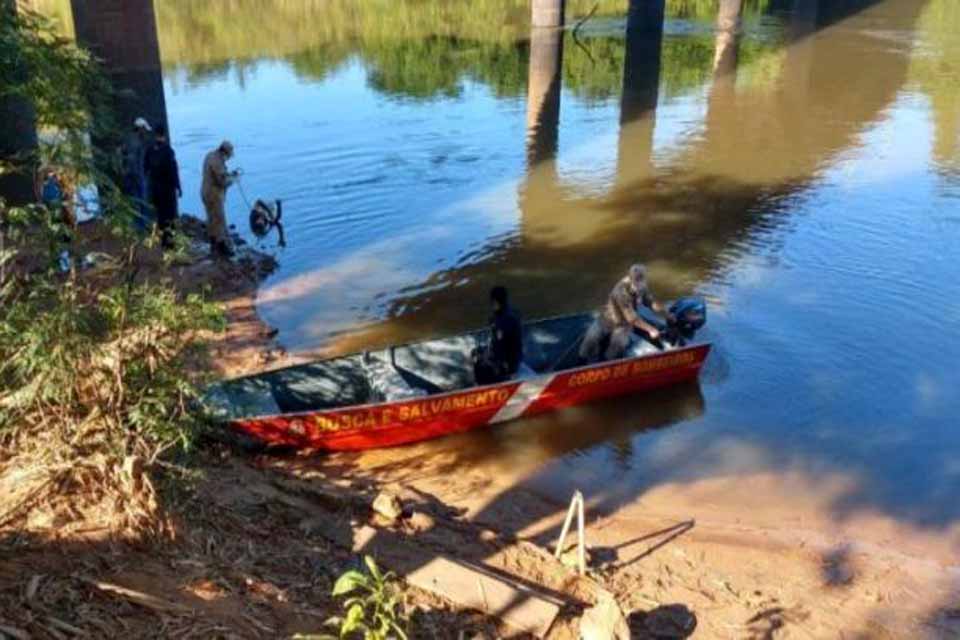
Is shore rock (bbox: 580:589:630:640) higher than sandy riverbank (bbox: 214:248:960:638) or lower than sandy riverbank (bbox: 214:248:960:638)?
higher

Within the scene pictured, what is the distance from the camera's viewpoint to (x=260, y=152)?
874 inches

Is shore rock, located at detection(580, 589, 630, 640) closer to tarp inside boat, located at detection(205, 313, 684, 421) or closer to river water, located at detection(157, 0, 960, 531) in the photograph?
river water, located at detection(157, 0, 960, 531)

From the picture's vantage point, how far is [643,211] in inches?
742

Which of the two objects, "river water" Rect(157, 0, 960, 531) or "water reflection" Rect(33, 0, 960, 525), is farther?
"water reflection" Rect(33, 0, 960, 525)

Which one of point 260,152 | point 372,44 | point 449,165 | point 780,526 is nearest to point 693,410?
point 780,526

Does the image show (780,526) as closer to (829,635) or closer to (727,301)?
(829,635)

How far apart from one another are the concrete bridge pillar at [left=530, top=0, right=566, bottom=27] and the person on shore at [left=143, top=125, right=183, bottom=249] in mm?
25618

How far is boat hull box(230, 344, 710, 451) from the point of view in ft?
29.8

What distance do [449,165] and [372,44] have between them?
1652 cm

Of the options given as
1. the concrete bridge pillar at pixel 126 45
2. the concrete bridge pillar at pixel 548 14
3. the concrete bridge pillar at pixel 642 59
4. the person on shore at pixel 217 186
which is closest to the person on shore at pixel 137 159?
the person on shore at pixel 217 186

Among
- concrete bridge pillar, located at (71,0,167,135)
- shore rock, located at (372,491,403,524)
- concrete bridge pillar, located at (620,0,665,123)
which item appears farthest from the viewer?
concrete bridge pillar, located at (620,0,665,123)

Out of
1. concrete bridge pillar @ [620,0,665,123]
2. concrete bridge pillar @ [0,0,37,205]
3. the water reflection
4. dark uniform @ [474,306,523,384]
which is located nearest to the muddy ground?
the water reflection

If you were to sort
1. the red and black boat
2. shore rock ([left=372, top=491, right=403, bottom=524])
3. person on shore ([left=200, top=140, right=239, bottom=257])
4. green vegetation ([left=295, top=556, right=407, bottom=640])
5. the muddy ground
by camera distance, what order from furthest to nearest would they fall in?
person on shore ([left=200, top=140, right=239, bottom=257]), the red and black boat, shore rock ([left=372, top=491, right=403, bottom=524]), the muddy ground, green vegetation ([left=295, top=556, right=407, bottom=640])

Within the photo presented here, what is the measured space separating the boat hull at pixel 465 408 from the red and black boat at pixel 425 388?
13mm
